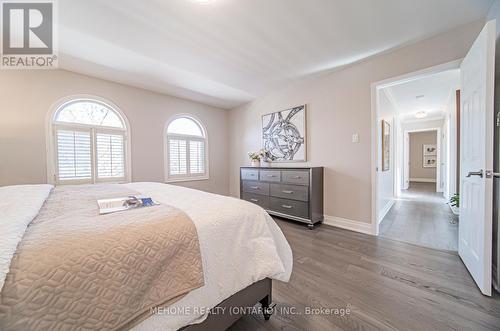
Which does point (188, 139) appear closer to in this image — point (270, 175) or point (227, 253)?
point (270, 175)

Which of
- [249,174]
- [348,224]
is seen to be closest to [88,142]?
[249,174]

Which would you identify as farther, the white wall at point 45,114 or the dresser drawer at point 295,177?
the dresser drawer at point 295,177

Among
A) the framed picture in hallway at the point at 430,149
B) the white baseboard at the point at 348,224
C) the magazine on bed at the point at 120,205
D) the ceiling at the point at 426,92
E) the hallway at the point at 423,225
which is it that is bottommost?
the hallway at the point at 423,225

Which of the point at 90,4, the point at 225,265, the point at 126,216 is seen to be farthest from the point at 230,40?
the point at 225,265

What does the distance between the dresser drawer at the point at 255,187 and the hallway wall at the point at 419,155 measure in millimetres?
8640

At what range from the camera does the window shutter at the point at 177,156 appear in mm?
3790

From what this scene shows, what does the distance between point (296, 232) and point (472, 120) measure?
2130mm

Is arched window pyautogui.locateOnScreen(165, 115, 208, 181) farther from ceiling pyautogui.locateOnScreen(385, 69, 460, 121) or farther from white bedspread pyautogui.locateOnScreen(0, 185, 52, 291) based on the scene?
ceiling pyautogui.locateOnScreen(385, 69, 460, 121)

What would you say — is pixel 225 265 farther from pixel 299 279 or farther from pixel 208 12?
pixel 208 12

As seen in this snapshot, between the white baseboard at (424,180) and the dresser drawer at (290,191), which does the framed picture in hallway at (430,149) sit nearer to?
the white baseboard at (424,180)

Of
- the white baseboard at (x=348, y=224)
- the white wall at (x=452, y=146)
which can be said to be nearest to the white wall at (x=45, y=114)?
the white baseboard at (x=348, y=224)

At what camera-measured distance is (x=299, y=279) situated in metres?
1.62

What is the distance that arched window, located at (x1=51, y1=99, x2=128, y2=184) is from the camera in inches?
106

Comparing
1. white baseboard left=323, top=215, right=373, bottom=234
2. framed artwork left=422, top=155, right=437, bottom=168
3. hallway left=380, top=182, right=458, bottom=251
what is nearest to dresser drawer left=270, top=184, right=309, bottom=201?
white baseboard left=323, top=215, right=373, bottom=234
